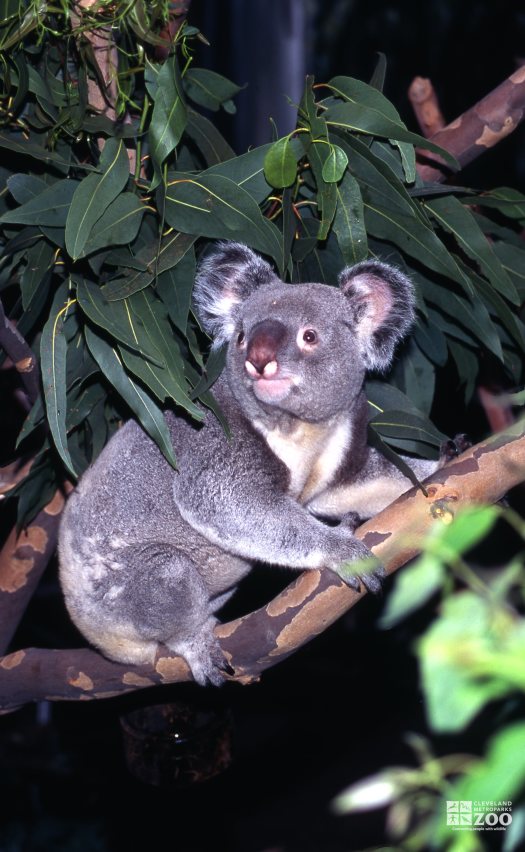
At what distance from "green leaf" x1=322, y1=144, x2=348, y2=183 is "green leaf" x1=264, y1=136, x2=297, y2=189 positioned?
7 cm

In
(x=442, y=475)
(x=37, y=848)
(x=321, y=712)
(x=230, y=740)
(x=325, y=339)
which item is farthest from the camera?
(x=321, y=712)

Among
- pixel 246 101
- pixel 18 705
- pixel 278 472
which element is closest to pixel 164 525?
pixel 278 472

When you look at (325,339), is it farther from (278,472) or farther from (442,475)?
(442,475)

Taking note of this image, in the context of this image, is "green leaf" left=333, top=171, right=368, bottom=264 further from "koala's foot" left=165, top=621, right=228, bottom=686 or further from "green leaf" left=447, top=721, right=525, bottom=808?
"green leaf" left=447, top=721, right=525, bottom=808

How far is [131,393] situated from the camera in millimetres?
1833

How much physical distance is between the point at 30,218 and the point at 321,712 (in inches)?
152

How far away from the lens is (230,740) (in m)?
2.34

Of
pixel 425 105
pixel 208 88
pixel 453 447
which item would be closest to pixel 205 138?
pixel 208 88

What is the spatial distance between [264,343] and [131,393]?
0.29 metres

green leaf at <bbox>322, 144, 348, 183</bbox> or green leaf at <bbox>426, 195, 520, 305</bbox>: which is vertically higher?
green leaf at <bbox>322, 144, 348, 183</bbox>

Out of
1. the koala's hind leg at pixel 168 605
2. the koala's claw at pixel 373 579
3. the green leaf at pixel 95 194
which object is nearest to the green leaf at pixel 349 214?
the green leaf at pixel 95 194

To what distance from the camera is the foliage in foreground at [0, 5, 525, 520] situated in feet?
5.82

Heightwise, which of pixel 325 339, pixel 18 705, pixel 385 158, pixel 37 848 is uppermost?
pixel 385 158

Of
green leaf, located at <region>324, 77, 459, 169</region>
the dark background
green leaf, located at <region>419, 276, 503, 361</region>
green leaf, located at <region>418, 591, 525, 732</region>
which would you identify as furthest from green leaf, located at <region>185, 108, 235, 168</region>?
green leaf, located at <region>418, 591, 525, 732</region>
